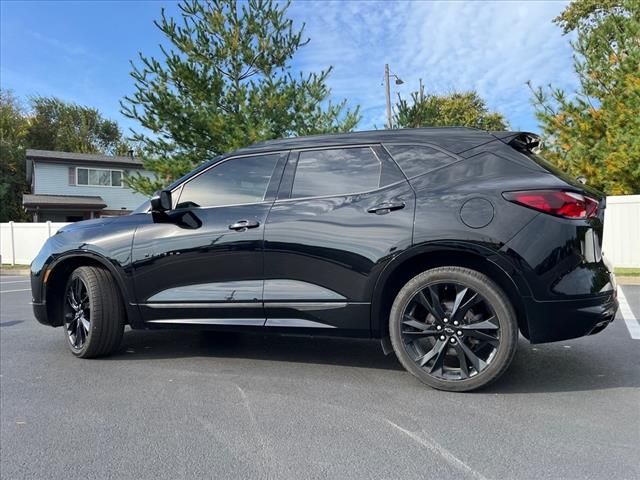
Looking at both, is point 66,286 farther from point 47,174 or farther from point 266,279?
point 47,174

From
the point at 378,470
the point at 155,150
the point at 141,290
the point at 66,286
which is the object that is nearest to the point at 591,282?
the point at 378,470

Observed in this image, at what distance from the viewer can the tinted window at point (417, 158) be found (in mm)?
3595

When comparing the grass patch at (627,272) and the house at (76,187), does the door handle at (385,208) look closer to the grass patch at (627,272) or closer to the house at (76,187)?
the grass patch at (627,272)

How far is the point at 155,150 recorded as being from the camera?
16.5m

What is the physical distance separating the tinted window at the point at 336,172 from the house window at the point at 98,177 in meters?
30.0

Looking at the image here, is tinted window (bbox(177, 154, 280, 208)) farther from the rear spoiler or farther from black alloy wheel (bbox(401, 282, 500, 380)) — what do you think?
the rear spoiler

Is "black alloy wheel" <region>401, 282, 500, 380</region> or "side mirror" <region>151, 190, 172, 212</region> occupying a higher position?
"side mirror" <region>151, 190, 172, 212</region>

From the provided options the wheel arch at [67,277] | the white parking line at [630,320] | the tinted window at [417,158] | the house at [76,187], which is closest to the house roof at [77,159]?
the house at [76,187]

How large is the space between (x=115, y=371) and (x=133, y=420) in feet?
3.77

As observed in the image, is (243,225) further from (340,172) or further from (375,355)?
(375,355)

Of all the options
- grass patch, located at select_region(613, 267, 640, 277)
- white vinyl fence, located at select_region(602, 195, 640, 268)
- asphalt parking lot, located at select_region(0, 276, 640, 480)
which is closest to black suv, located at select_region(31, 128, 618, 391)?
asphalt parking lot, located at select_region(0, 276, 640, 480)

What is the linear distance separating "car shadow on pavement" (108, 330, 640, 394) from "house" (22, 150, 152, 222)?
83.7ft

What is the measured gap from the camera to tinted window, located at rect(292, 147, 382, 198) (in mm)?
3734

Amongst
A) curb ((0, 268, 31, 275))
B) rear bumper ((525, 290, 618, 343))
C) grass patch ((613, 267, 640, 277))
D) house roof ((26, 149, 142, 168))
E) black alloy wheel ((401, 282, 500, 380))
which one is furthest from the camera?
house roof ((26, 149, 142, 168))
